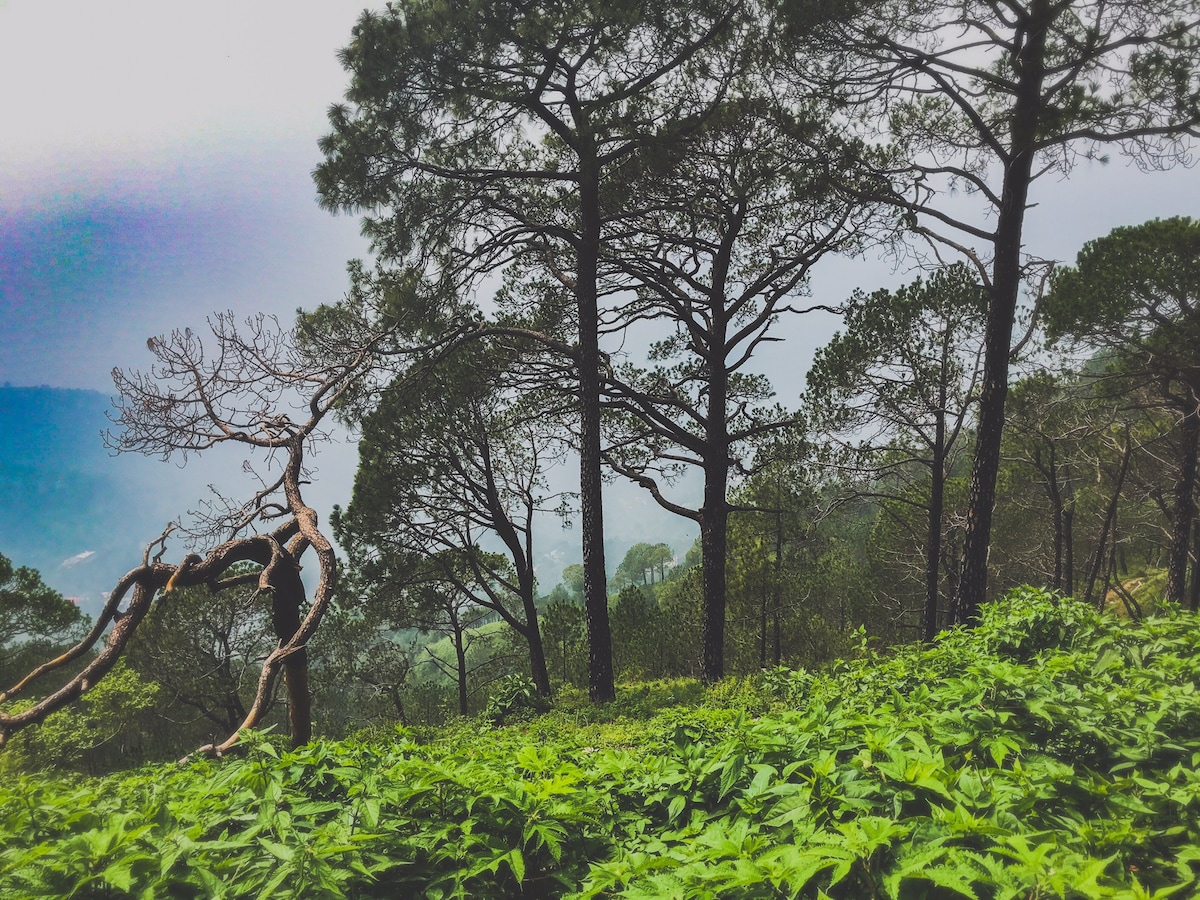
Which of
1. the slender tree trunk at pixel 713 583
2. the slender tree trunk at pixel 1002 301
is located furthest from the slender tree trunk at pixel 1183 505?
the slender tree trunk at pixel 713 583

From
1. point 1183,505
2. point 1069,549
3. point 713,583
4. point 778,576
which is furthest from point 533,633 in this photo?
point 1069,549

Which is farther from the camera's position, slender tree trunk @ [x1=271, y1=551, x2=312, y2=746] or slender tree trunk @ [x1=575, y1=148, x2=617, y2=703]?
slender tree trunk @ [x1=575, y1=148, x2=617, y2=703]

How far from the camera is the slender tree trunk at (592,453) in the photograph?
965 centimetres

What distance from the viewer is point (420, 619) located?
17859mm

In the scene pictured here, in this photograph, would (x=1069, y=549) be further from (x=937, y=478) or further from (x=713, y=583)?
(x=713, y=583)

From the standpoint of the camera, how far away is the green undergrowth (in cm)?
147

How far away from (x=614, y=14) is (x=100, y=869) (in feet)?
30.6

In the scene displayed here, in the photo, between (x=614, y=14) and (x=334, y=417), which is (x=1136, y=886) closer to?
(x=614, y=14)

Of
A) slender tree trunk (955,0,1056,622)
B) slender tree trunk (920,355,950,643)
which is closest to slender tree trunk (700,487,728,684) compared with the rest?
slender tree trunk (955,0,1056,622)

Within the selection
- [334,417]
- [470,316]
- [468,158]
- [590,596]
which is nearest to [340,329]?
[334,417]

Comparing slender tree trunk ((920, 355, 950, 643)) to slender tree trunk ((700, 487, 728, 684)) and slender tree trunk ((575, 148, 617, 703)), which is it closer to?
slender tree trunk ((700, 487, 728, 684))

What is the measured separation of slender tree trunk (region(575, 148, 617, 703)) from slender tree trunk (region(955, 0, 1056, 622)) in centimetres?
514

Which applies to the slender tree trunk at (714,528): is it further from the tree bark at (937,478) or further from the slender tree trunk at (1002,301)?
the tree bark at (937,478)

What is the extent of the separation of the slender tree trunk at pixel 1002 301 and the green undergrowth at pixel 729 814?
5181 millimetres
